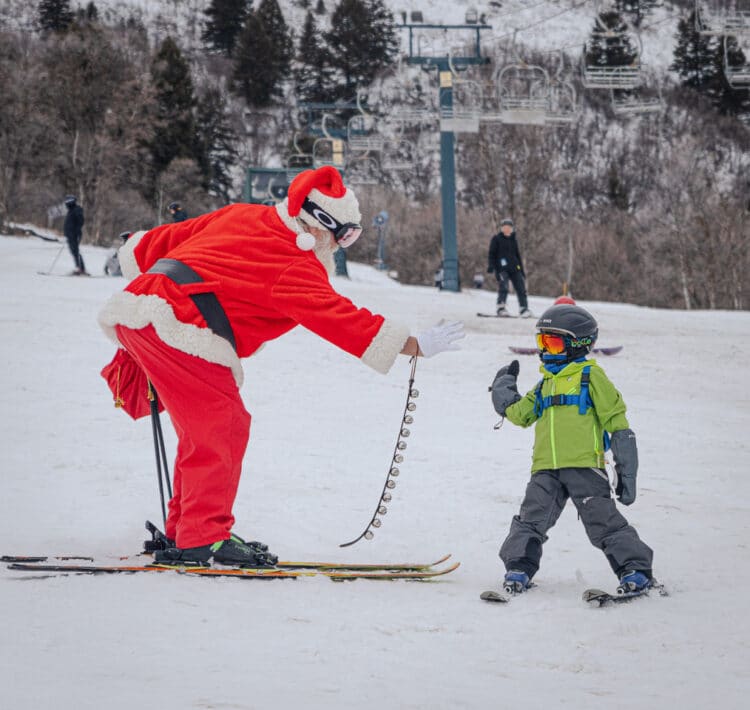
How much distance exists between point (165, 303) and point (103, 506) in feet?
4.92

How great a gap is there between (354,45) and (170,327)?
7122 cm

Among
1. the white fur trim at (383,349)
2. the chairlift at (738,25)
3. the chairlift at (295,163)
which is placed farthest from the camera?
the chairlift at (295,163)

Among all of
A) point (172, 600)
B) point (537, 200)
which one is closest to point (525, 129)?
point (537, 200)

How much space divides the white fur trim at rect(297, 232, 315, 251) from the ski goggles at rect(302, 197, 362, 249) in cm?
13

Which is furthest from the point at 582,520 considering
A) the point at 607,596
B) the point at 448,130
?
the point at 448,130

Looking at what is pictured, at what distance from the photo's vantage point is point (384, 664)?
2.85 meters

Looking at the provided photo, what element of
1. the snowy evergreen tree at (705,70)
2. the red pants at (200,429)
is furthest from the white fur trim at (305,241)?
the snowy evergreen tree at (705,70)

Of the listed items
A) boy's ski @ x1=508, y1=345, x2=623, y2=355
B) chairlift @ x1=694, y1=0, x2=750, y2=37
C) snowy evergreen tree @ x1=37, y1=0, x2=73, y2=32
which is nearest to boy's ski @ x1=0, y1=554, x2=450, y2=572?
boy's ski @ x1=508, y1=345, x2=623, y2=355

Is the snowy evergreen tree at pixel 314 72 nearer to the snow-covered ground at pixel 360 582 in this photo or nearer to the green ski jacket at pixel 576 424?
the snow-covered ground at pixel 360 582

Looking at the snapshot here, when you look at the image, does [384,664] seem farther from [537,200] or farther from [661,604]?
[537,200]

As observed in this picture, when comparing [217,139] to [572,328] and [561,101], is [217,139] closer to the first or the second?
[561,101]

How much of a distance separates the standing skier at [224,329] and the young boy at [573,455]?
413 mm

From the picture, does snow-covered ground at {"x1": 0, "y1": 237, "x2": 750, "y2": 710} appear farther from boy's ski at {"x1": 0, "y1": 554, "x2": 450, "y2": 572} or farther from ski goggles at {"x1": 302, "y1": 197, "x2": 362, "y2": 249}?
ski goggles at {"x1": 302, "y1": 197, "x2": 362, "y2": 249}

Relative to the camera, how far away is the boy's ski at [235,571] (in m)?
3.63
